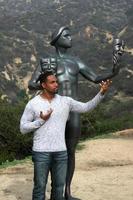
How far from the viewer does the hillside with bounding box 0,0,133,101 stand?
183 ft

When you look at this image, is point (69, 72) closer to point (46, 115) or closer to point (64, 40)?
point (64, 40)

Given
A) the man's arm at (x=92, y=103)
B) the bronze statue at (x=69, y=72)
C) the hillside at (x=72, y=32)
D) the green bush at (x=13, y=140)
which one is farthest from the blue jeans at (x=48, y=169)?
the hillside at (x=72, y=32)

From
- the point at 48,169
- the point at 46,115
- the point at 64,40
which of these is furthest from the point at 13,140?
the point at 46,115

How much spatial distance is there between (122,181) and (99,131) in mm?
9139

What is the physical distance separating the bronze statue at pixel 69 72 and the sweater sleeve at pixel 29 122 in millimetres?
637

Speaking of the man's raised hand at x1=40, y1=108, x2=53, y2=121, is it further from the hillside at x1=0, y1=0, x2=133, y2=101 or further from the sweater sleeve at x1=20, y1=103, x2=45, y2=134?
the hillside at x1=0, y1=0, x2=133, y2=101

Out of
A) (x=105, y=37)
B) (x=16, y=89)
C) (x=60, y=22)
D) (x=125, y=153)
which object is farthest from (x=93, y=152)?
(x=60, y=22)

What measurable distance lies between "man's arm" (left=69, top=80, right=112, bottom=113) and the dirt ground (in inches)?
94.4

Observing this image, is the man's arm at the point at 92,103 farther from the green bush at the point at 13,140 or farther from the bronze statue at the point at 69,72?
the green bush at the point at 13,140

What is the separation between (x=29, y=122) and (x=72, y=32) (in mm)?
75846

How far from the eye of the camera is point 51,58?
21.3 feet

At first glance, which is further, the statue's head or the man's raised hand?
the statue's head

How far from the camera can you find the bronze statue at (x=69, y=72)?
6184mm

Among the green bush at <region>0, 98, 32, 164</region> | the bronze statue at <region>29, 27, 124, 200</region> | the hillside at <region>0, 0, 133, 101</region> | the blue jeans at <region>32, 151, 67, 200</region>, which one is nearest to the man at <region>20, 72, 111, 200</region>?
the blue jeans at <region>32, 151, 67, 200</region>
